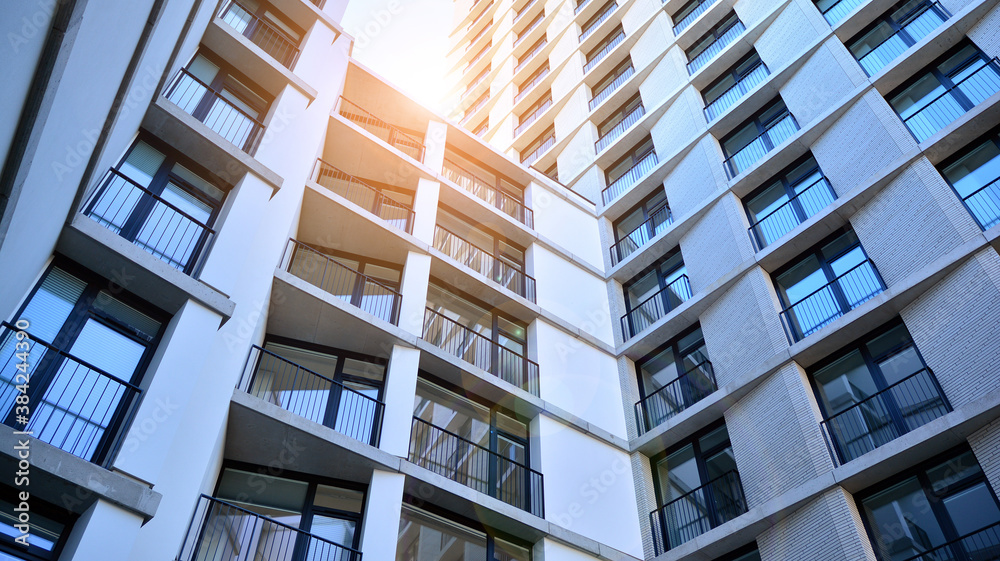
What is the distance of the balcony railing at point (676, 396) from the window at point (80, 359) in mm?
12443

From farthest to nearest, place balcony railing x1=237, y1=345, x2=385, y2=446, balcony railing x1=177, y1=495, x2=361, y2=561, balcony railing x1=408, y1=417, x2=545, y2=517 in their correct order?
balcony railing x1=408, y1=417, x2=545, y2=517
balcony railing x1=237, y1=345, x2=385, y2=446
balcony railing x1=177, y1=495, x2=361, y2=561

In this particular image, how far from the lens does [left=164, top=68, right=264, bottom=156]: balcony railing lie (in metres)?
15.6

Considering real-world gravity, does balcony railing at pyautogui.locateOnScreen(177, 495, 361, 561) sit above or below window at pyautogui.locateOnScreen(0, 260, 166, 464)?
below

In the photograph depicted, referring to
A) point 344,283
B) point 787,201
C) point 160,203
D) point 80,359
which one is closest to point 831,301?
point 787,201

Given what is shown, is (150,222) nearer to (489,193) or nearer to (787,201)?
(489,193)

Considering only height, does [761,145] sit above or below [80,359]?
above

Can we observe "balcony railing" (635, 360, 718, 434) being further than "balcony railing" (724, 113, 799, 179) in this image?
No

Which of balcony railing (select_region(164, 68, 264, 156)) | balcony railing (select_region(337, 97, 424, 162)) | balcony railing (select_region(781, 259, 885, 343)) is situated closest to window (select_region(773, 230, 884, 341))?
balcony railing (select_region(781, 259, 885, 343))

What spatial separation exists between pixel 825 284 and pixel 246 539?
13710 millimetres

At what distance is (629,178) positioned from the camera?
2598cm

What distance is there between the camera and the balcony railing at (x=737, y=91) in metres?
23.2

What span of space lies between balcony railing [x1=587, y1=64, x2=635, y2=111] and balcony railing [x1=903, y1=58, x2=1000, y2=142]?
43.5 ft

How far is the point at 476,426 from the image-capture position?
18.0 m

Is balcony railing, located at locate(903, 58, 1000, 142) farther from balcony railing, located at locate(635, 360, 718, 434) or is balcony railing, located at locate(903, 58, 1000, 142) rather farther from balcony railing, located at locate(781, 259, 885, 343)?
balcony railing, located at locate(635, 360, 718, 434)
